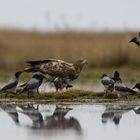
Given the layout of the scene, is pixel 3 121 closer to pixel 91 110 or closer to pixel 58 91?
pixel 91 110

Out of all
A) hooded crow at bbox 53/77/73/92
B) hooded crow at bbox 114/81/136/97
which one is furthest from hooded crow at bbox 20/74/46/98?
hooded crow at bbox 114/81/136/97

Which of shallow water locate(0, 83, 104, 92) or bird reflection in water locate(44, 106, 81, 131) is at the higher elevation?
shallow water locate(0, 83, 104, 92)

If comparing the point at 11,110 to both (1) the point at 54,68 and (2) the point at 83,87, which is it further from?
(2) the point at 83,87

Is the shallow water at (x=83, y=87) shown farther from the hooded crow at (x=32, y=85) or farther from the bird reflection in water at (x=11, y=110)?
the bird reflection in water at (x=11, y=110)

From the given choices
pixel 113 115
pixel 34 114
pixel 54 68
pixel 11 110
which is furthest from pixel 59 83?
pixel 113 115

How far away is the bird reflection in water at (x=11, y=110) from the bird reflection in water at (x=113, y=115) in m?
1.46

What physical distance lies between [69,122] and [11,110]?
206cm

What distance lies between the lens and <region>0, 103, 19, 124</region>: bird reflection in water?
15184 millimetres

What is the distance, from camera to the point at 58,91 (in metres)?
18.7

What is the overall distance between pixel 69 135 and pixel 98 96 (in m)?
5.08

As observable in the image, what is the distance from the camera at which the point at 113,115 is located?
15.4 metres

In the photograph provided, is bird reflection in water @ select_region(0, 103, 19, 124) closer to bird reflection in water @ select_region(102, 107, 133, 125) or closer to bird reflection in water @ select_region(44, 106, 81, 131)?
bird reflection in water @ select_region(44, 106, 81, 131)

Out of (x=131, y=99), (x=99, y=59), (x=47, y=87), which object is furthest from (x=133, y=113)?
(x=99, y=59)

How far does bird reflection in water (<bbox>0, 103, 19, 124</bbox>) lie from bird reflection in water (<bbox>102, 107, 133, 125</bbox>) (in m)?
1.46
